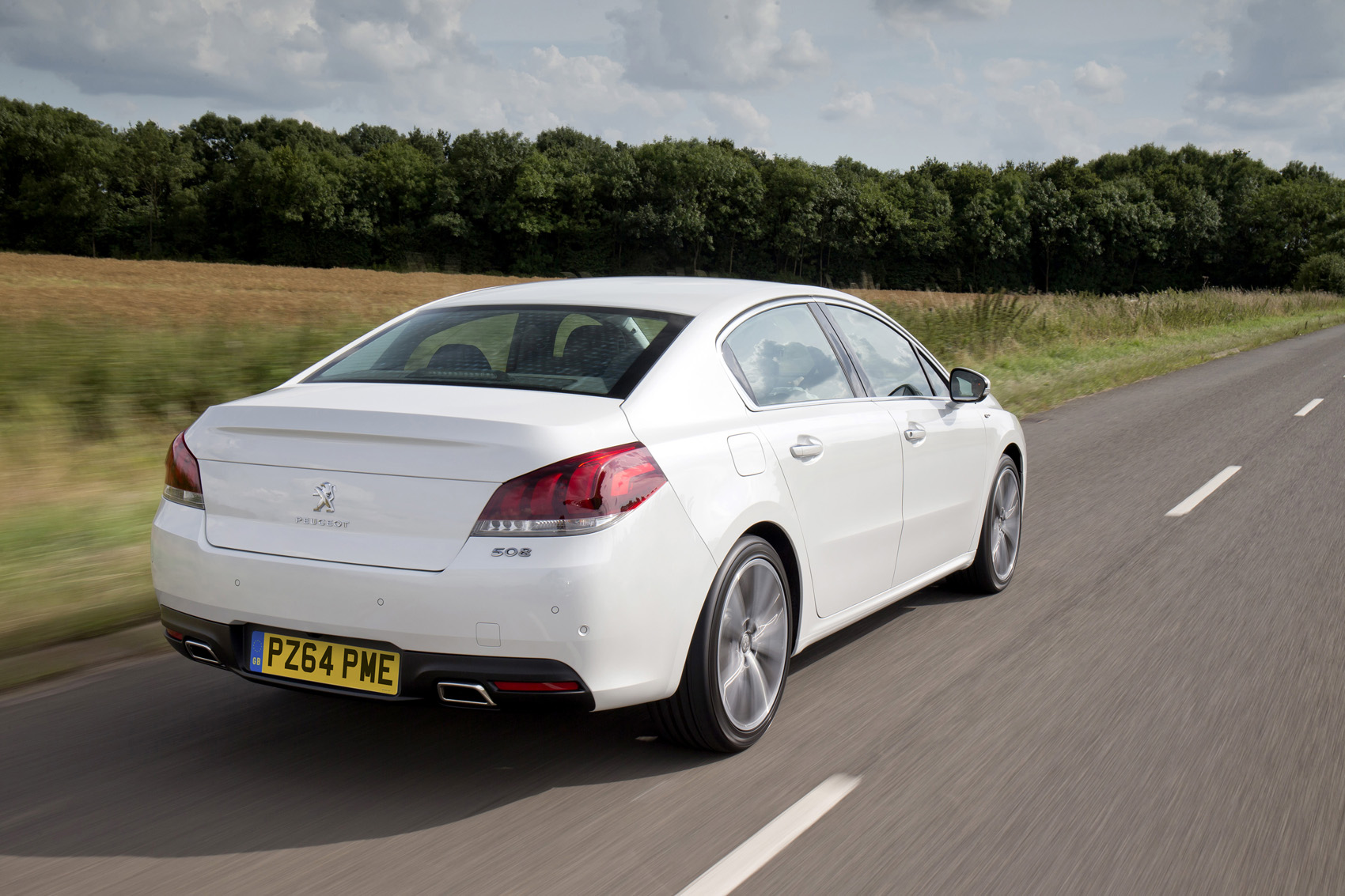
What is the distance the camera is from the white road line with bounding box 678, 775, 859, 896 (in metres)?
2.81

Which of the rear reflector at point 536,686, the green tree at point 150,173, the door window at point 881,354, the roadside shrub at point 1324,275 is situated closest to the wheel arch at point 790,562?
the rear reflector at point 536,686

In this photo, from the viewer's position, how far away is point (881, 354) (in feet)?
16.7

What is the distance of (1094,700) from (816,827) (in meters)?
1.58

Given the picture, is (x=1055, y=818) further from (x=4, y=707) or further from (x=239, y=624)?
(x=4, y=707)

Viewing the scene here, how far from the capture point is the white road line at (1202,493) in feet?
26.0

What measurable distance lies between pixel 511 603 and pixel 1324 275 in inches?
3249

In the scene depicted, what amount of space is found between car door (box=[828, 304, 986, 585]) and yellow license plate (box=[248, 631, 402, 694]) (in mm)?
2370

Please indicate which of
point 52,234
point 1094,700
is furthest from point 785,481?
point 52,234

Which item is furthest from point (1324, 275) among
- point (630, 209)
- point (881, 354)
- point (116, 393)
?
point (881, 354)

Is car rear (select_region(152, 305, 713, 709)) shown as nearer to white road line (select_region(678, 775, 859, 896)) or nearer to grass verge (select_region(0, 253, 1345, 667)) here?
white road line (select_region(678, 775, 859, 896))

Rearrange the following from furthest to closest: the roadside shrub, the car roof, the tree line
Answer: the tree line, the roadside shrub, the car roof

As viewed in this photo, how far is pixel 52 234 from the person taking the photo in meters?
75.4

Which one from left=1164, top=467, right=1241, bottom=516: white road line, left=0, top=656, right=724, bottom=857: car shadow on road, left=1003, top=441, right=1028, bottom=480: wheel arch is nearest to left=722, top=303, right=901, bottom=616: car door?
left=0, top=656, right=724, bottom=857: car shadow on road

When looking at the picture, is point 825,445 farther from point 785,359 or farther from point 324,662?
point 324,662
